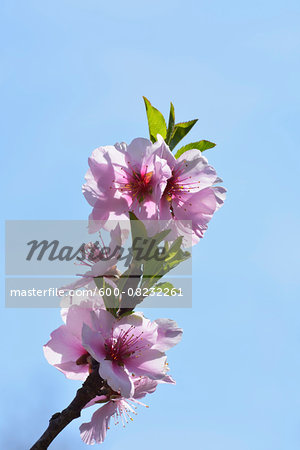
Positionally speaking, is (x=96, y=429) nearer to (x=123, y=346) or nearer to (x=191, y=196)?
(x=123, y=346)

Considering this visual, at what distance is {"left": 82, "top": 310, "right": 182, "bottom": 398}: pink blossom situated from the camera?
2.31 metres

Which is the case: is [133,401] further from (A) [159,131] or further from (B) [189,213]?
(A) [159,131]

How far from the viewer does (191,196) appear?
2658 mm

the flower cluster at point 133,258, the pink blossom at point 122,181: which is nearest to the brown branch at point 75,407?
the flower cluster at point 133,258

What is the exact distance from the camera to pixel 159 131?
110 inches

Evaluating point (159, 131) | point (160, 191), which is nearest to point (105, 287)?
point (160, 191)

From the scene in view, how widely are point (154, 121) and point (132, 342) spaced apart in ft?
3.67

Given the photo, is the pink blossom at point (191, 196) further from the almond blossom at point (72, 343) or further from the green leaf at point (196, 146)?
the almond blossom at point (72, 343)

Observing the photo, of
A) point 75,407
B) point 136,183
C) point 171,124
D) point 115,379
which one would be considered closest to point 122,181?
point 136,183

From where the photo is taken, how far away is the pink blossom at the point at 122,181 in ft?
8.29

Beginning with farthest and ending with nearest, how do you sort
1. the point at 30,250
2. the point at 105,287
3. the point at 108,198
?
1. the point at 30,250
2. the point at 108,198
3. the point at 105,287

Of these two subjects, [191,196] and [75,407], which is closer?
[75,407]

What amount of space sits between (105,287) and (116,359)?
33 centimetres

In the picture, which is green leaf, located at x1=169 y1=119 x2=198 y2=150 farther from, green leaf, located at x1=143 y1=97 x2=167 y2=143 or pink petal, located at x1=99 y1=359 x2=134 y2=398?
pink petal, located at x1=99 y1=359 x2=134 y2=398
